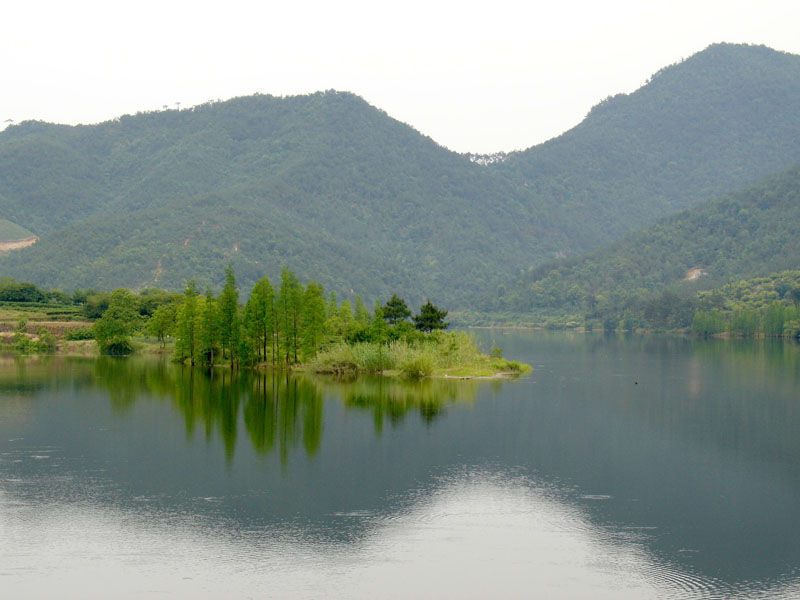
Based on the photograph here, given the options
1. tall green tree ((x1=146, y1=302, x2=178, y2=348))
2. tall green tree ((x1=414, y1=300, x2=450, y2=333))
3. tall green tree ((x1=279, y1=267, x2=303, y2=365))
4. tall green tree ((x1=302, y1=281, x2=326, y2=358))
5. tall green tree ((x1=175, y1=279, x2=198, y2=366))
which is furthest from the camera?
tall green tree ((x1=146, y1=302, x2=178, y2=348))

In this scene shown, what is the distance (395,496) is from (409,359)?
36726 mm

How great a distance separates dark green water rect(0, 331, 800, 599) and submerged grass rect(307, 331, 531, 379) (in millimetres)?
11071

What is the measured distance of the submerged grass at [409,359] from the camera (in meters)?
64.8

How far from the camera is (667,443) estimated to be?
126ft

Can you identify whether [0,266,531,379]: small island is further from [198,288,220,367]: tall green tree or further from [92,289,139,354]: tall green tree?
[92,289,139,354]: tall green tree

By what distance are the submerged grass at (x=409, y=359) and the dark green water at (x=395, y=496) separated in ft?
36.3

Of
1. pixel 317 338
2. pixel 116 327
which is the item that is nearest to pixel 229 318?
pixel 317 338

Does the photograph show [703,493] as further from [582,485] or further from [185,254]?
[185,254]

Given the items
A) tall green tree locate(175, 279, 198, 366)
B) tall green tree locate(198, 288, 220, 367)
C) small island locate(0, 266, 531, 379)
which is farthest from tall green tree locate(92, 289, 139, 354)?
tall green tree locate(198, 288, 220, 367)

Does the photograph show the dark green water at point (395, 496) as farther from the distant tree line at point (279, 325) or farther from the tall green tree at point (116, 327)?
the tall green tree at point (116, 327)

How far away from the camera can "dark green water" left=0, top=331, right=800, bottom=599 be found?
817 inches

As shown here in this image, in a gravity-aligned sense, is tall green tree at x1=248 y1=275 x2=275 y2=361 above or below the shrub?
above

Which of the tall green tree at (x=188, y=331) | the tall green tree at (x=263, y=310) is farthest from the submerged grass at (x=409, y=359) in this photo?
the tall green tree at (x=188, y=331)

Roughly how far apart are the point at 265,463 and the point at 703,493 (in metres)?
15.2
